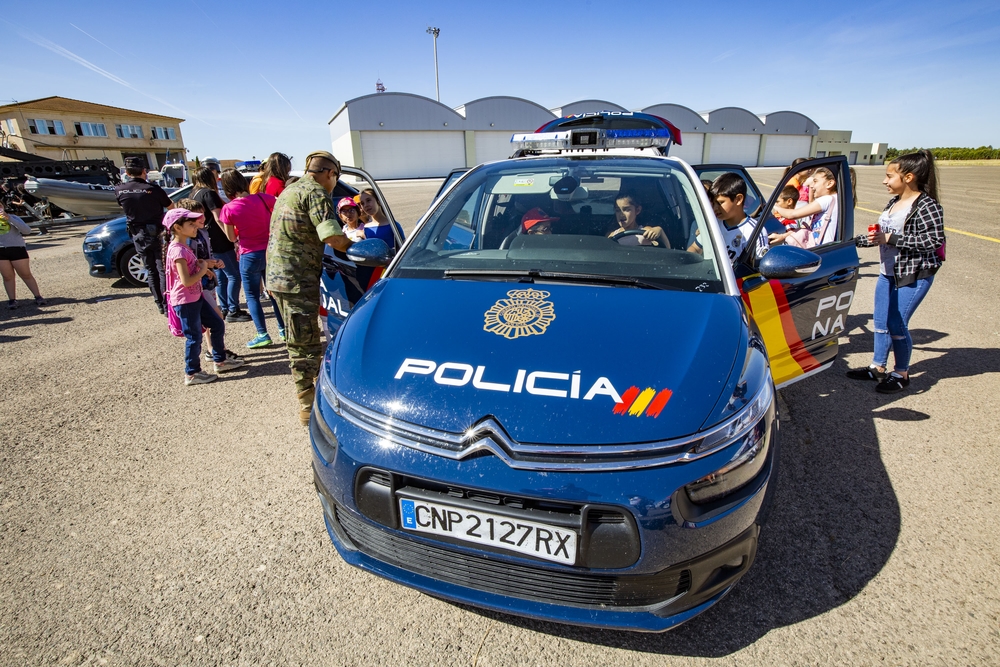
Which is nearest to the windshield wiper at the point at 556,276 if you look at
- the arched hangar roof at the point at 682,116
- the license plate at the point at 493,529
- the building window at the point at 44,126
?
the license plate at the point at 493,529

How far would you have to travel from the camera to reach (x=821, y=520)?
2416 millimetres

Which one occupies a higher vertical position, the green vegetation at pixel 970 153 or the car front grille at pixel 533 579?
the green vegetation at pixel 970 153

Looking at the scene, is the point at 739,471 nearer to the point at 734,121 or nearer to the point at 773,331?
the point at 773,331

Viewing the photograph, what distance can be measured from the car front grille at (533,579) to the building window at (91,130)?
64507 mm

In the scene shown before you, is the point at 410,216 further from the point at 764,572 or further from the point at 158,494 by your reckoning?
the point at 764,572

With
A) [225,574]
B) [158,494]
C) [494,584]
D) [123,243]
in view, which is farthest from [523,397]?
[123,243]

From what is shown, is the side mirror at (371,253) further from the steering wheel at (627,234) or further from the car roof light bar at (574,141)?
the car roof light bar at (574,141)

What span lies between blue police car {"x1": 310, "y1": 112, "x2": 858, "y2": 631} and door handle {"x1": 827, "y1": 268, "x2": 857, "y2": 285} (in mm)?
1387

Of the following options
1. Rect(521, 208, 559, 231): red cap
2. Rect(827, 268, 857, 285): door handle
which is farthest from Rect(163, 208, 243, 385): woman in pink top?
Rect(827, 268, 857, 285): door handle

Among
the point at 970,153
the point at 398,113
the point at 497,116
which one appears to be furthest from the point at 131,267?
the point at 970,153

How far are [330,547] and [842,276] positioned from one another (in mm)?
3433

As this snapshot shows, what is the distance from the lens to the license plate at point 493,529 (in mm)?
1501

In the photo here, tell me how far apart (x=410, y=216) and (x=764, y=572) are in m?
12.9

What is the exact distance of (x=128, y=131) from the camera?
51.5 metres
